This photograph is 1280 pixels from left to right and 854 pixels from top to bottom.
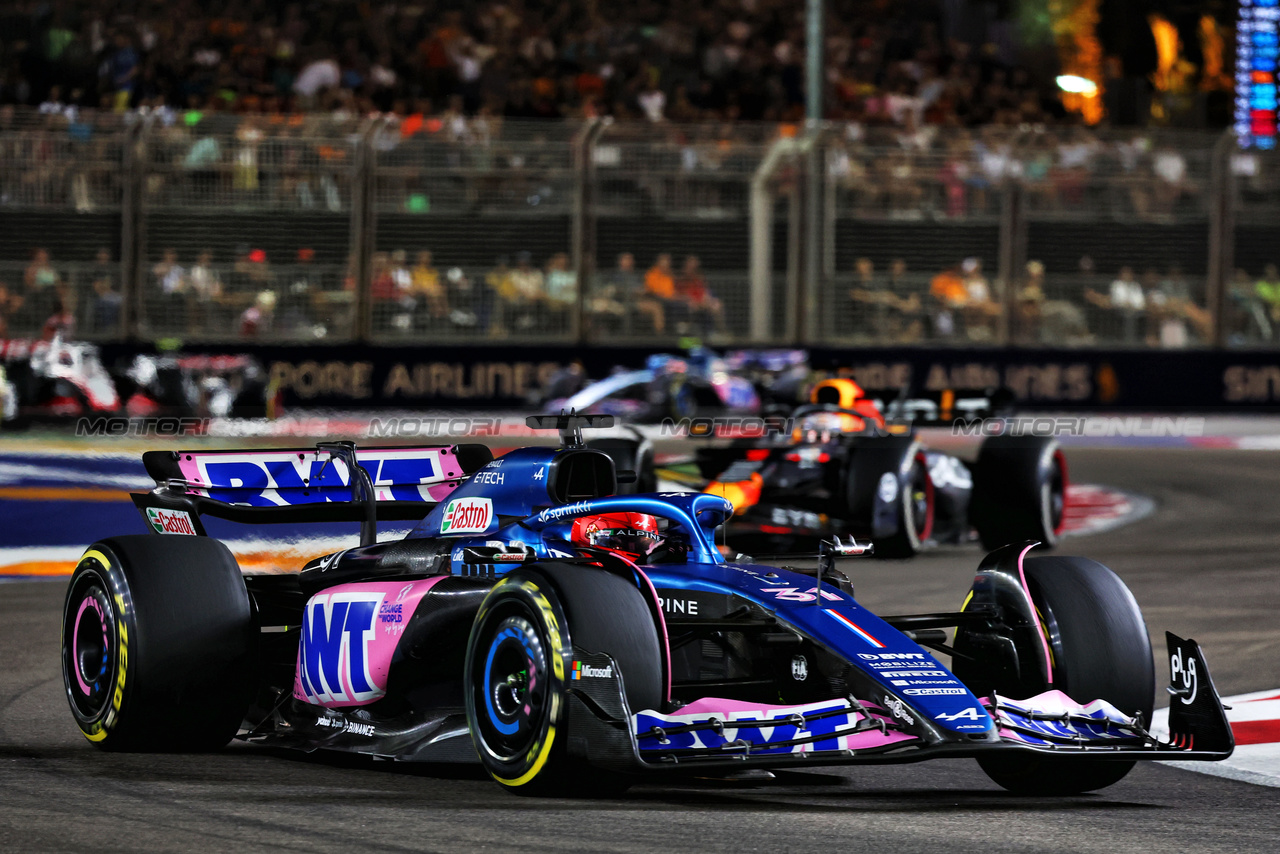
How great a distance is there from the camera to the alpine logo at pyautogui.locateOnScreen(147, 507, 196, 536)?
7.03 m

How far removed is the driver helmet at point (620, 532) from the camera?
6180 mm

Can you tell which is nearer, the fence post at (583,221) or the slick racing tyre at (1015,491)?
the slick racing tyre at (1015,491)

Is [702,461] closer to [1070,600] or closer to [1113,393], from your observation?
[1070,600]

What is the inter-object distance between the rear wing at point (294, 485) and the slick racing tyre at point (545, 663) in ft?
6.37

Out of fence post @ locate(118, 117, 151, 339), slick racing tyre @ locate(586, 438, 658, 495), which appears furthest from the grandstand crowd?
slick racing tyre @ locate(586, 438, 658, 495)

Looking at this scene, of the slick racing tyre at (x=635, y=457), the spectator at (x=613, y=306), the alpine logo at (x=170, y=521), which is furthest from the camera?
the spectator at (x=613, y=306)

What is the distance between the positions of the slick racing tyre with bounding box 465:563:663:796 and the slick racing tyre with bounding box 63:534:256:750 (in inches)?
42.6

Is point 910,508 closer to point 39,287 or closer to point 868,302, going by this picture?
point 868,302

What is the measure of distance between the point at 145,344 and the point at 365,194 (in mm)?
2924

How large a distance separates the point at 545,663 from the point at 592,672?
16 cm

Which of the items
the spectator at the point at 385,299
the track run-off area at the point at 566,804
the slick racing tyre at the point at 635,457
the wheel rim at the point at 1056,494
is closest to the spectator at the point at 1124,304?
the spectator at the point at 385,299

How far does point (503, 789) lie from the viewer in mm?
5484

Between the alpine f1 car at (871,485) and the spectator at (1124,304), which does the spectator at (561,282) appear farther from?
the alpine f1 car at (871,485)

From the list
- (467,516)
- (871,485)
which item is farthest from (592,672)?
(871,485)
